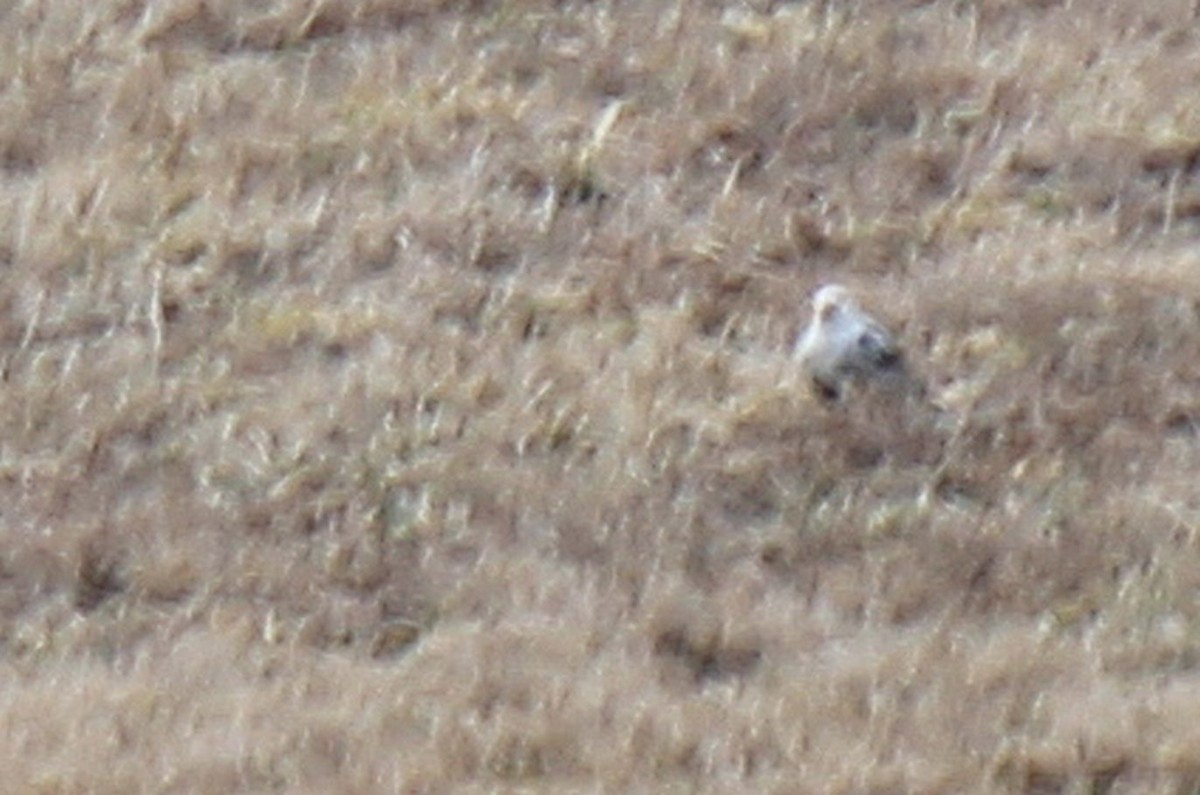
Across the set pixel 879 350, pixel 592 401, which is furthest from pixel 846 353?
pixel 592 401

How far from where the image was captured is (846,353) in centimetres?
452

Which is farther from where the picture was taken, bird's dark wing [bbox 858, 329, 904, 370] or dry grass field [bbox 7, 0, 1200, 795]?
bird's dark wing [bbox 858, 329, 904, 370]

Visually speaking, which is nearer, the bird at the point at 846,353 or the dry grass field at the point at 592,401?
the dry grass field at the point at 592,401

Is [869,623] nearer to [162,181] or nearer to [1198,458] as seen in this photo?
[1198,458]

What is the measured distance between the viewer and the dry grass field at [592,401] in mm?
4219

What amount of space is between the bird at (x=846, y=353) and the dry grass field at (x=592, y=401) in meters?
0.03

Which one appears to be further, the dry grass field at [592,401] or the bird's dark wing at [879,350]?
the bird's dark wing at [879,350]

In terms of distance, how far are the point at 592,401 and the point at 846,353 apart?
0.37 m

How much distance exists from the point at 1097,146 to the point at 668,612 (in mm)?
1064

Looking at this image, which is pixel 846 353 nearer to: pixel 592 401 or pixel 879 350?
pixel 879 350

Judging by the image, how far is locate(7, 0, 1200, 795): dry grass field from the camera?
422 cm

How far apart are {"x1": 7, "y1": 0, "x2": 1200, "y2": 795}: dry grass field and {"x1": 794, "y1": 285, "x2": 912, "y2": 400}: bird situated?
35 mm

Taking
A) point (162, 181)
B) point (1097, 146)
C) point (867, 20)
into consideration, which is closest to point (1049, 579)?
point (1097, 146)

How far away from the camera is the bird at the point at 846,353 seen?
4.53 meters
